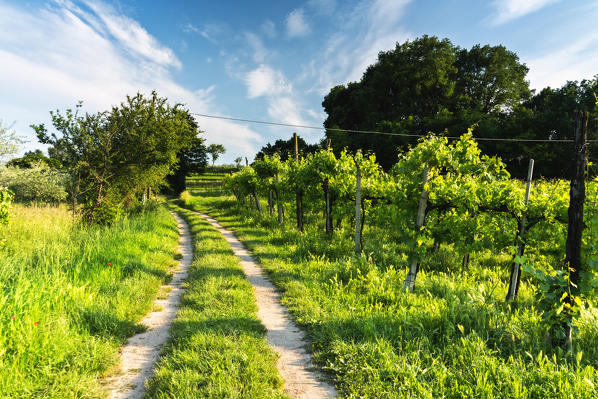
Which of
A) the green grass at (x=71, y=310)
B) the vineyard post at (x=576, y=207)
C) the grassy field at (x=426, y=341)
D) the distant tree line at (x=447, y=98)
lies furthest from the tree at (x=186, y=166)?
the vineyard post at (x=576, y=207)

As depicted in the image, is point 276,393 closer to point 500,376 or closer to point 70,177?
point 500,376

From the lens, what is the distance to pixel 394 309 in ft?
15.7

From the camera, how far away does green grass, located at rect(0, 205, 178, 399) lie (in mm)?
3158

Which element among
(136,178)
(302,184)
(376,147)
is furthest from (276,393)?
(376,147)

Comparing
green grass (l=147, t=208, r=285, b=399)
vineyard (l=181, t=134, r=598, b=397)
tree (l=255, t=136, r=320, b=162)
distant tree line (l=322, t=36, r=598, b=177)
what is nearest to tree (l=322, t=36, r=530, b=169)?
distant tree line (l=322, t=36, r=598, b=177)

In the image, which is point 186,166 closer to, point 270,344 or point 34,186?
point 34,186

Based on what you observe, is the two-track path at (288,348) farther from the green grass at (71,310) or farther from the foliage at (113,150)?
the foliage at (113,150)

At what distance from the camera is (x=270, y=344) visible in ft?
13.5

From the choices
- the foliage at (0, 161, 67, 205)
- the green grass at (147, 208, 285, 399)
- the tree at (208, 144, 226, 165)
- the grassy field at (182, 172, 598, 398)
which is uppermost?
the tree at (208, 144, 226, 165)

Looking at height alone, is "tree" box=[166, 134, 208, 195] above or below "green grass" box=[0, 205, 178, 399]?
above

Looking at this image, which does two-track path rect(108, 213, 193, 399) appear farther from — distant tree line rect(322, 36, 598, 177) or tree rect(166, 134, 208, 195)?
distant tree line rect(322, 36, 598, 177)

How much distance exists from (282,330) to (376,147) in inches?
1285

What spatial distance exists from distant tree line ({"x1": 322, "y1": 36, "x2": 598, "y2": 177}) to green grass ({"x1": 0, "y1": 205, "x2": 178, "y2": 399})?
2677cm

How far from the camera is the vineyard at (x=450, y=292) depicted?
312cm
